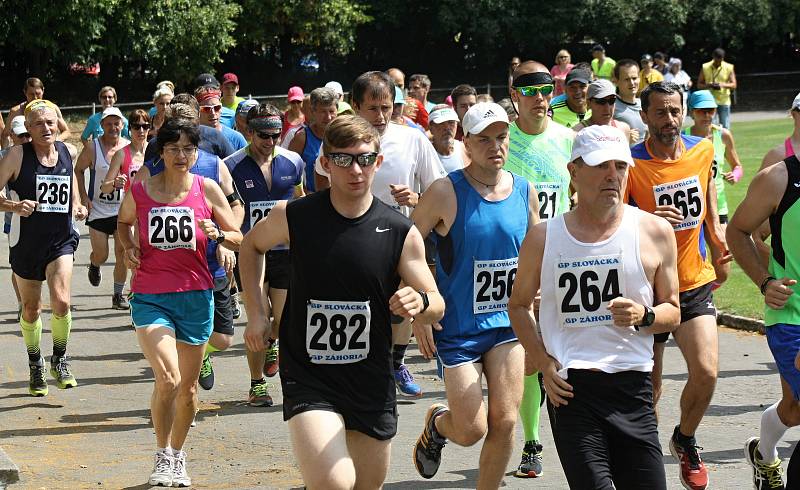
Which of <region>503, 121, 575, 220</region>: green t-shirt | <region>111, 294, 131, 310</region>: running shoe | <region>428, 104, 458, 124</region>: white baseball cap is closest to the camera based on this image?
<region>503, 121, 575, 220</region>: green t-shirt

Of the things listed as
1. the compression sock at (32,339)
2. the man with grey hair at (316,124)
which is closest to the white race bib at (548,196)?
the man with grey hair at (316,124)

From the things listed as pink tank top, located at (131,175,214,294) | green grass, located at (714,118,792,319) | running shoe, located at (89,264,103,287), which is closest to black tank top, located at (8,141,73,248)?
pink tank top, located at (131,175,214,294)

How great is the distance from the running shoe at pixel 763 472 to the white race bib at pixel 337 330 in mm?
2640

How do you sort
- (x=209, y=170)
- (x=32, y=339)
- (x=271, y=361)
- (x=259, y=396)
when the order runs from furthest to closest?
(x=32, y=339), (x=271, y=361), (x=259, y=396), (x=209, y=170)

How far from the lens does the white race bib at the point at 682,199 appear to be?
7548mm

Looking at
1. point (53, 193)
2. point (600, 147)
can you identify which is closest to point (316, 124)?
point (53, 193)

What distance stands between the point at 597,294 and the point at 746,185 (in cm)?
1734

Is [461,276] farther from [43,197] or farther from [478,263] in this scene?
[43,197]

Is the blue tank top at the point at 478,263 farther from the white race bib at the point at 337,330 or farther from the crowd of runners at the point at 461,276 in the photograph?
the white race bib at the point at 337,330

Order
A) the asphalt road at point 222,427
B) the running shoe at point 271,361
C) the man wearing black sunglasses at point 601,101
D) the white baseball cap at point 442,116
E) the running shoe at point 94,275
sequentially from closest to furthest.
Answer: the asphalt road at point 222,427 < the man wearing black sunglasses at point 601,101 < the running shoe at point 271,361 < the white baseball cap at point 442,116 < the running shoe at point 94,275

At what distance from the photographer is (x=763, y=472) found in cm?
720

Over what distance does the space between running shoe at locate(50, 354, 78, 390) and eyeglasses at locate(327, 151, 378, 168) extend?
18.4 ft

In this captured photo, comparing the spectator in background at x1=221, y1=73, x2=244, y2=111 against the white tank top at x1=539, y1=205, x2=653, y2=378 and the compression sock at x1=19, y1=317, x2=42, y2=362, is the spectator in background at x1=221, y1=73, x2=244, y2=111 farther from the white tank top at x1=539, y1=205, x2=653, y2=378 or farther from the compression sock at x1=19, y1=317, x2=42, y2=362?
the white tank top at x1=539, y1=205, x2=653, y2=378

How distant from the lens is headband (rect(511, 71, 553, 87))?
810 cm
